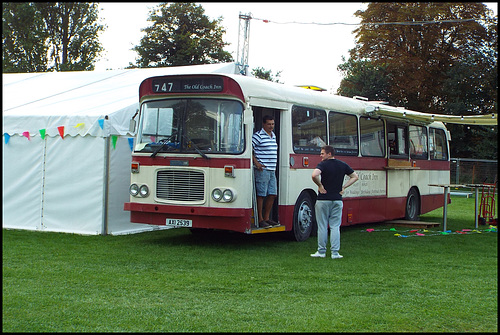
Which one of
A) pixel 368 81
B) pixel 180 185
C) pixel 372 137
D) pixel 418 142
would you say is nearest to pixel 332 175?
pixel 180 185

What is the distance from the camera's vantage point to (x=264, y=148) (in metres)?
11.4

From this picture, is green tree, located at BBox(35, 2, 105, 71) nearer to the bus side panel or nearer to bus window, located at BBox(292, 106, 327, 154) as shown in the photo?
the bus side panel

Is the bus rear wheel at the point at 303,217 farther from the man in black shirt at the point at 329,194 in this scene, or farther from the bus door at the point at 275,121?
the man in black shirt at the point at 329,194

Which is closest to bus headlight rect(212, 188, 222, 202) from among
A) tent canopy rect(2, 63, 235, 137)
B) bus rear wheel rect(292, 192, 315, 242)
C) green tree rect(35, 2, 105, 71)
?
bus rear wheel rect(292, 192, 315, 242)

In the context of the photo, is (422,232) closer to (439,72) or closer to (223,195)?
(223,195)

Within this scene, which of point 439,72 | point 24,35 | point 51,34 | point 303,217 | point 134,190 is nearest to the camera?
point 24,35

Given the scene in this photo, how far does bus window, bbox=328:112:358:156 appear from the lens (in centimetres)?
1381

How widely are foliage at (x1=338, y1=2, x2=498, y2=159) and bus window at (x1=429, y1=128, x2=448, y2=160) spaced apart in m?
4.40

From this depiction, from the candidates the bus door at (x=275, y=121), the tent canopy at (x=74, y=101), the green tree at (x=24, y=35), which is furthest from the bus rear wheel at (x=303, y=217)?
the green tree at (x=24, y=35)

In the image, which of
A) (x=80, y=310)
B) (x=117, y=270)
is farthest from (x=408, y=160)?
(x=80, y=310)

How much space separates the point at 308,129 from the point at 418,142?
574 centimetres

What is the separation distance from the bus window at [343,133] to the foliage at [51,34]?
29.0 ft

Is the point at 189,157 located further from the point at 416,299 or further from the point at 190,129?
the point at 416,299

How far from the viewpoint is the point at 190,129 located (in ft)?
37.3
